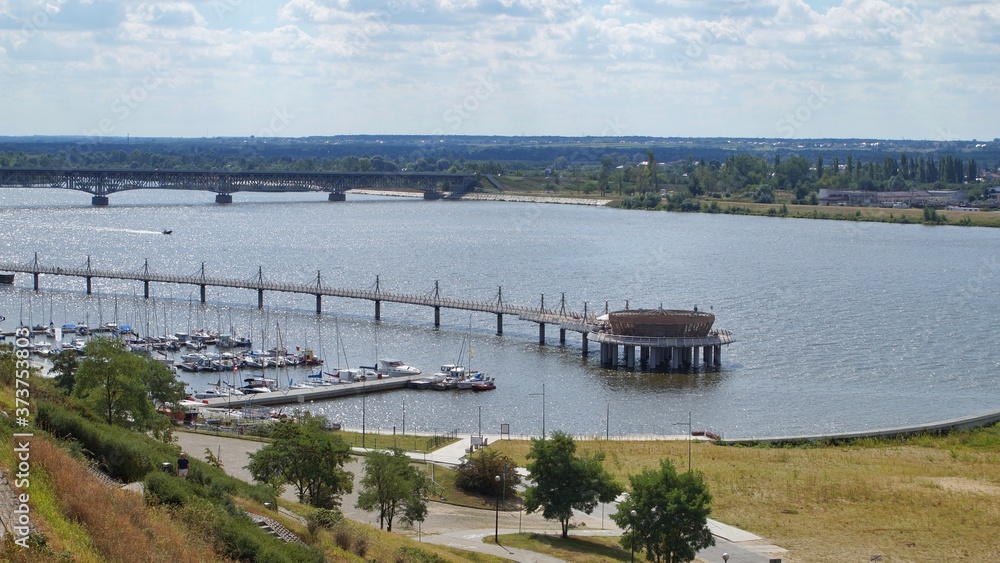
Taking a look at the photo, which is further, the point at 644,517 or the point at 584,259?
the point at 584,259

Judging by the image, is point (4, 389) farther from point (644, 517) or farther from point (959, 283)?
point (959, 283)

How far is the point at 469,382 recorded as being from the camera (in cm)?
6234

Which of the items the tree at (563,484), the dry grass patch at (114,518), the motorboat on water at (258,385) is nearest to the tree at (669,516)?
the tree at (563,484)

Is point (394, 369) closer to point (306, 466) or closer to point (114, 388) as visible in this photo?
point (114, 388)

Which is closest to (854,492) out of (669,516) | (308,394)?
(669,516)

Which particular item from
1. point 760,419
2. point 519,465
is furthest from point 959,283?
point 519,465

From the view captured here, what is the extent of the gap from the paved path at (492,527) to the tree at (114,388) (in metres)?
3.39

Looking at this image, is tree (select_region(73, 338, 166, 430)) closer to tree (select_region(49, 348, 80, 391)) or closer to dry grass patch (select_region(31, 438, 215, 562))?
tree (select_region(49, 348, 80, 391))

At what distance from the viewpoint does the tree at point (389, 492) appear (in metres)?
34.3

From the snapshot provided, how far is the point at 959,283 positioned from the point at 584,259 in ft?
114

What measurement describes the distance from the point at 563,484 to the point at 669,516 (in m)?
4.26

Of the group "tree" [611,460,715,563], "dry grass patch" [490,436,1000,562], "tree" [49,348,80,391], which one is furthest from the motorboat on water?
"tree" [611,460,715,563]

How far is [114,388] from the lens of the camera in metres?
36.3

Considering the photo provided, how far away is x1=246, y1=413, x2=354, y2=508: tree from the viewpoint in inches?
1326
